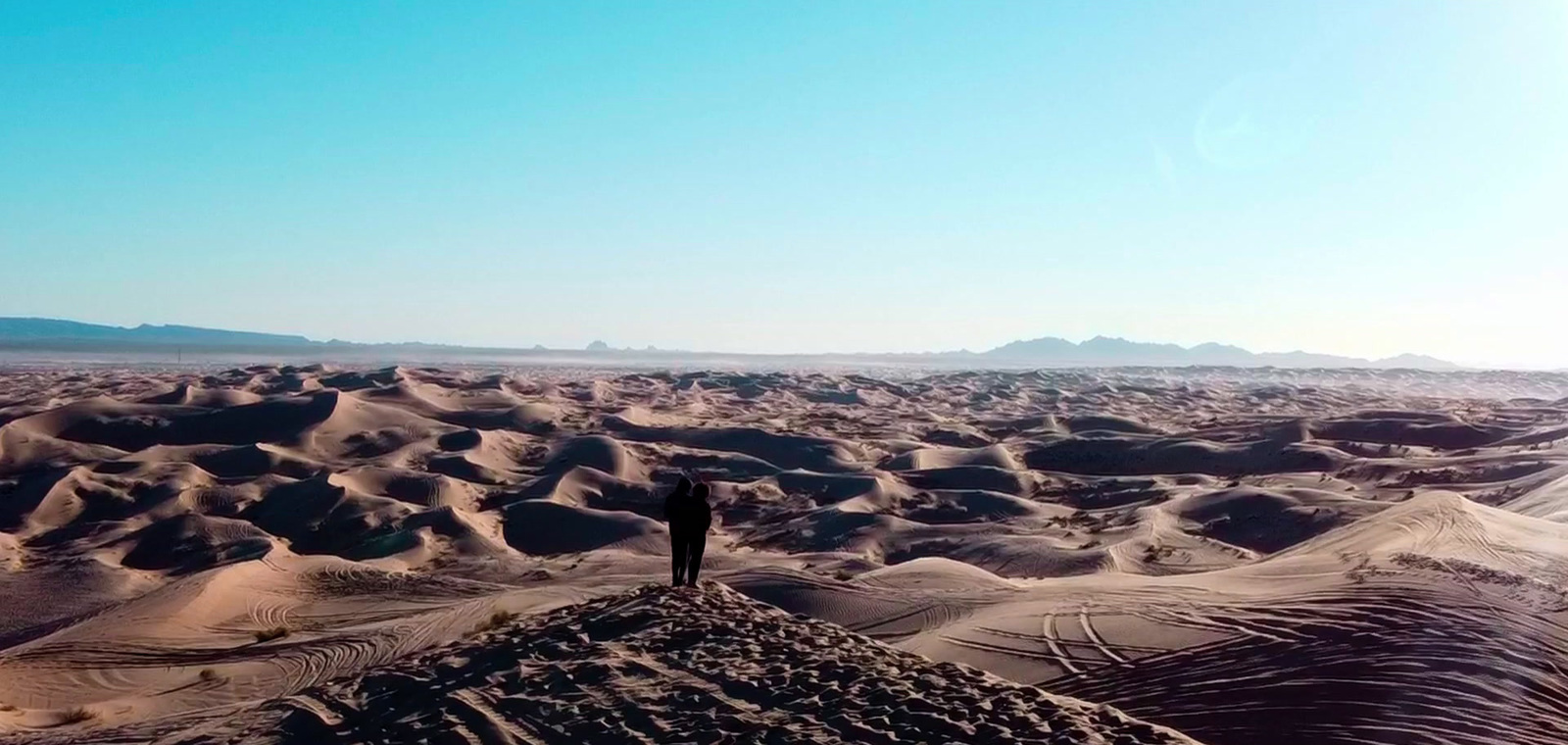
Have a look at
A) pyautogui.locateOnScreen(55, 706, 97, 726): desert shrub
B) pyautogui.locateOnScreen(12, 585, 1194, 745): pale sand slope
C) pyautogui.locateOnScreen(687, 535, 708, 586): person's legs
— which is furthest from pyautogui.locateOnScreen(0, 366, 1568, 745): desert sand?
pyautogui.locateOnScreen(687, 535, 708, 586): person's legs

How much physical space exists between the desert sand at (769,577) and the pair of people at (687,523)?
1.23ft

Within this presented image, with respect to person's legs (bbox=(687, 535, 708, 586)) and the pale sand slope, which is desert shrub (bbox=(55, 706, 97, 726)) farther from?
person's legs (bbox=(687, 535, 708, 586))

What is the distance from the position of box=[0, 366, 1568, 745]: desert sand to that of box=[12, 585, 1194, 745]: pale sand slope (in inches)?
1.3

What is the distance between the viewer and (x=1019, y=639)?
9250 mm

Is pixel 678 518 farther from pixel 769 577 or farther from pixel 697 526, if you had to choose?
pixel 769 577

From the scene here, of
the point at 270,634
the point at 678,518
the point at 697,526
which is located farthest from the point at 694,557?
the point at 270,634

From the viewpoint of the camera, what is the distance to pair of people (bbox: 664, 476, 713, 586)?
977 centimetres

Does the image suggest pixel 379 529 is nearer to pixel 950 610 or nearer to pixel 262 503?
pixel 262 503

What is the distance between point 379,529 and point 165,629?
24.6 feet

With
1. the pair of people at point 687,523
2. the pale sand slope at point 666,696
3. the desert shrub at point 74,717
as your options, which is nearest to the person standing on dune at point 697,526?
the pair of people at point 687,523

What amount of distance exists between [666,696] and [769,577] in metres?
6.54

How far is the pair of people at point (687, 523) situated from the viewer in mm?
9773

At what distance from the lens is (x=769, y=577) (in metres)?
13.8

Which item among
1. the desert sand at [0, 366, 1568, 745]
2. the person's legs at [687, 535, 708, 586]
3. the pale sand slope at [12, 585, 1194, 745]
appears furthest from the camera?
the person's legs at [687, 535, 708, 586]
